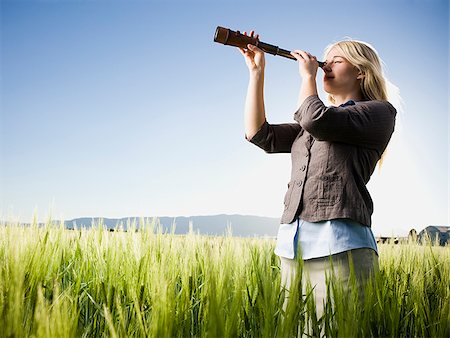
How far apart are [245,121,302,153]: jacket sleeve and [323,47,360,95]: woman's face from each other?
0.27m

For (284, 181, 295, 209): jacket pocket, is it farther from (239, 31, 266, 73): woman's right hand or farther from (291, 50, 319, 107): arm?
(239, 31, 266, 73): woman's right hand

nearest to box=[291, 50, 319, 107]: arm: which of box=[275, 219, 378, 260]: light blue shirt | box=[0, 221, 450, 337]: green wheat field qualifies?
box=[275, 219, 378, 260]: light blue shirt

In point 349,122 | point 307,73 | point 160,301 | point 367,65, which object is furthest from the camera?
point 367,65

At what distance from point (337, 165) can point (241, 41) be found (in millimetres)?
680

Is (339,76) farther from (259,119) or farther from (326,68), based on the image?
(259,119)

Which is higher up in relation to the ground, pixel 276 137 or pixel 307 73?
pixel 307 73

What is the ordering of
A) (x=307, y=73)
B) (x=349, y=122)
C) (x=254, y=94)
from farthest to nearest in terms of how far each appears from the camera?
1. (x=254, y=94)
2. (x=307, y=73)
3. (x=349, y=122)

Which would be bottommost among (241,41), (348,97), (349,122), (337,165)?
(337,165)

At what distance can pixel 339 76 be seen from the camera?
1991 millimetres

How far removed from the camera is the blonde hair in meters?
1.97

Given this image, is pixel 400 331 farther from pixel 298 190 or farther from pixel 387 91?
pixel 387 91

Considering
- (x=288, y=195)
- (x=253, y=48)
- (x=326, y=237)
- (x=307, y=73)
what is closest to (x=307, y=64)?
(x=307, y=73)

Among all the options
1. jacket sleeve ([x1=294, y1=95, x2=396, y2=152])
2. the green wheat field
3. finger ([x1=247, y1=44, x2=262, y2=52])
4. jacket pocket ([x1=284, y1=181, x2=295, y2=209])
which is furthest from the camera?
finger ([x1=247, y1=44, x2=262, y2=52])

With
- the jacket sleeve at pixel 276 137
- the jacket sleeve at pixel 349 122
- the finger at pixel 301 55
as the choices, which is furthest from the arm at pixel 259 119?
the jacket sleeve at pixel 349 122
